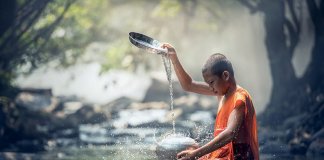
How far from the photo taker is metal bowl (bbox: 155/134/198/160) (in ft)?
18.2

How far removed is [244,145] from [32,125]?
15845 millimetres

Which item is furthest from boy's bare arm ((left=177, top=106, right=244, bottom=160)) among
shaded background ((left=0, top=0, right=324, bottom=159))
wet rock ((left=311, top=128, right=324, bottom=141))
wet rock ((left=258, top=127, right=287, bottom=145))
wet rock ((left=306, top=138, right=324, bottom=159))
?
wet rock ((left=258, top=127, right=287, bottom=145))

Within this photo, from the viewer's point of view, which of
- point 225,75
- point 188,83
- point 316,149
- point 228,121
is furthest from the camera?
point 316,149

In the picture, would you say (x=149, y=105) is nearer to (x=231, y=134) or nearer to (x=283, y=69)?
(x=283, y=69)

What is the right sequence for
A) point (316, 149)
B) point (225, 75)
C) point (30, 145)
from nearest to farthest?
point (225, 75) < point (316, 149) < point (30, 145)

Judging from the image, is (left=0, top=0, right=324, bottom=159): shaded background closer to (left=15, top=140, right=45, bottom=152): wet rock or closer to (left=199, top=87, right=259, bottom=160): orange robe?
(left=15, top=140, right=45, bottom=152): wet rock

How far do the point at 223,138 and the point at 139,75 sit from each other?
4249 centimetres

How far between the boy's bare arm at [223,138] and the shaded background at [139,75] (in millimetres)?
1384

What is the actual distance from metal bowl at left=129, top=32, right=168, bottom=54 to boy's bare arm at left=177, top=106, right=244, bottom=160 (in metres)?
1.15

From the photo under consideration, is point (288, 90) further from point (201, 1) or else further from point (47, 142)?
point (201, 1)

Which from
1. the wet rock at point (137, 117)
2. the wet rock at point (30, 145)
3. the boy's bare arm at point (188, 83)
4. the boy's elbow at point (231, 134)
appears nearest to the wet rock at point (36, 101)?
the wet rock at point (137, 117)

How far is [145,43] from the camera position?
594 cm

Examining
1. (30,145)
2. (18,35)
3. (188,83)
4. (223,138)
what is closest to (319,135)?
(30,145)

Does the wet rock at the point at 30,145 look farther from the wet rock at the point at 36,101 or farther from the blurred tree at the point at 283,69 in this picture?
the blurred tree at the point at 283,69
